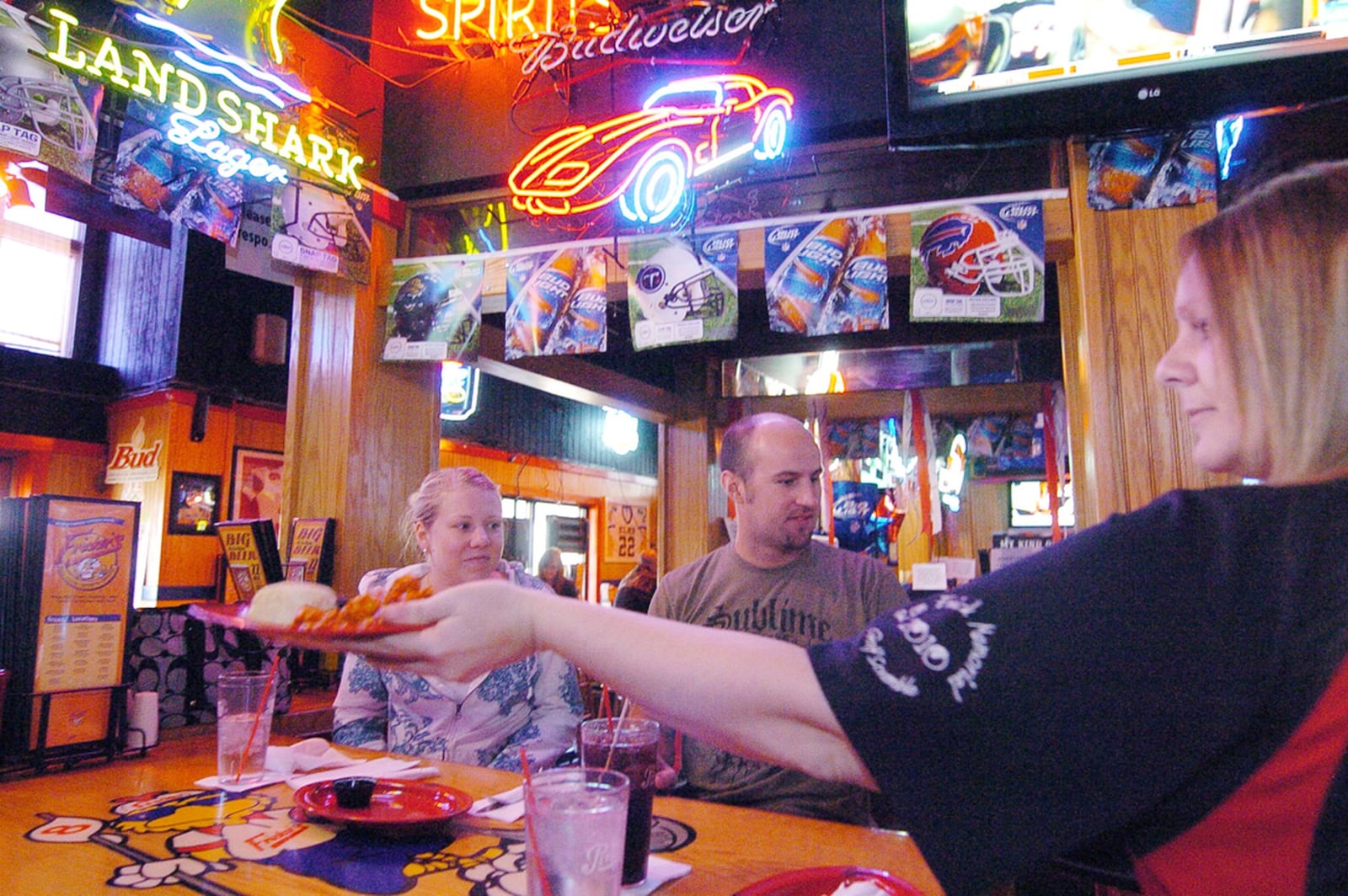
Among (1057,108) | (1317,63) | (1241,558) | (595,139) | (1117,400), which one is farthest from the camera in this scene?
(595,139)

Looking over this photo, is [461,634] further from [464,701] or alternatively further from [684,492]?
[684,492]

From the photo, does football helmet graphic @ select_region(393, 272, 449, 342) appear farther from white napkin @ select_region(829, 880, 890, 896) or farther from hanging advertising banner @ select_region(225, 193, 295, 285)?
white napkin @ select_region(829, 880, 890, 896)

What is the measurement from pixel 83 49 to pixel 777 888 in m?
3.47

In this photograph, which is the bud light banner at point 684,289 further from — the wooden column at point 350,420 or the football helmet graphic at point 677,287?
the wooden column at point 350,420

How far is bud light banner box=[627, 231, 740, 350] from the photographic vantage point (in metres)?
3.45

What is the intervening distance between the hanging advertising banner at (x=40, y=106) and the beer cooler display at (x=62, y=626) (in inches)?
52.0

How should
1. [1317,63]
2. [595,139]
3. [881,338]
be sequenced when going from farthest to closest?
[881,338], [595,139], [1317,63]

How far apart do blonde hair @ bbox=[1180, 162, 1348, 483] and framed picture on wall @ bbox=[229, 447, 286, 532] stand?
28.6ft

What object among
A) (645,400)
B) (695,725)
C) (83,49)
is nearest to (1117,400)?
(695,725)

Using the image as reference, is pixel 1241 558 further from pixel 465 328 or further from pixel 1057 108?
pixel 465 328

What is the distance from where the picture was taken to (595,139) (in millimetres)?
3836

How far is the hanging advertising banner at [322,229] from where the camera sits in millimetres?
3584

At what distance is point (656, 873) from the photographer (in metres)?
1.31

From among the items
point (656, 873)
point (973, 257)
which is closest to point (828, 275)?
point (973, 257)
